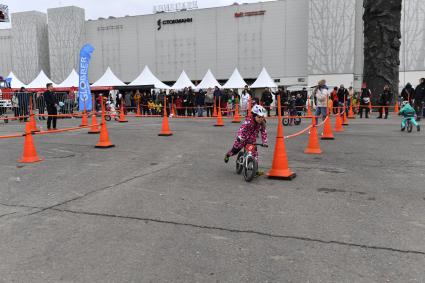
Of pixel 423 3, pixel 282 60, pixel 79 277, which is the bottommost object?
pixel 79 277

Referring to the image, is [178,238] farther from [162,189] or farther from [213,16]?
[213,16]

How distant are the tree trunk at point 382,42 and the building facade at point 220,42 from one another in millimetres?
28680

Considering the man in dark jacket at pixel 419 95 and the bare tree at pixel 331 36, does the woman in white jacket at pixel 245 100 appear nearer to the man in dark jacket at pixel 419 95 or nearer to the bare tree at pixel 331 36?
the man in dark jacket at pixel 419 95

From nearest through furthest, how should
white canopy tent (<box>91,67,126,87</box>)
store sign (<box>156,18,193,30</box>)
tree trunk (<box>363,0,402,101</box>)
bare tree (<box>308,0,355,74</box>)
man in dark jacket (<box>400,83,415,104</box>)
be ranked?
man in dark jacket (<box>400,83,415,104</box>)
tree trunk (<box>363,0,402,101</box>)
white canopy tent (<box>91,67,126,87</box>)
bare tree (<box>308,0,355,74</box>)
store sign (<box>156,18,193,30</box>)

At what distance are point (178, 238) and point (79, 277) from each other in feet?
3.96

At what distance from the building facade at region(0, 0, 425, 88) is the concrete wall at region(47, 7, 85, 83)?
0.17m

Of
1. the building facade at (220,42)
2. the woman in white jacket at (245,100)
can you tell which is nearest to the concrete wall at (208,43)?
the building facade at (220,42)

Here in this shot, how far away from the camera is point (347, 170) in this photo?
8047mm

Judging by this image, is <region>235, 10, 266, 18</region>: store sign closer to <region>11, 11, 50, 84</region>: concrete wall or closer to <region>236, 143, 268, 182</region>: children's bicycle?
<region>11, 11, 50, 84</region>: concrete wall

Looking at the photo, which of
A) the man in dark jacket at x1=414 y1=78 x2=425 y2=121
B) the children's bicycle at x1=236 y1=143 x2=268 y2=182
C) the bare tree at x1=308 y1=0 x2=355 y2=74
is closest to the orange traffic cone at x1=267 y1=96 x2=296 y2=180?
the children's bicycle at x1=236 y1=143 x2=268 y2=182

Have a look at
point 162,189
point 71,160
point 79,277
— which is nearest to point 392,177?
point 162,189

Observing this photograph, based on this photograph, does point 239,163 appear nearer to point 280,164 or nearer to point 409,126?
point 280,164

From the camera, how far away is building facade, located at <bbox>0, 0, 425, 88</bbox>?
54875 millimetres

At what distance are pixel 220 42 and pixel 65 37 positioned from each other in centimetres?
2837
